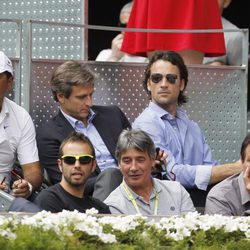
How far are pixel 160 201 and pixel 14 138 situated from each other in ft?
4.43

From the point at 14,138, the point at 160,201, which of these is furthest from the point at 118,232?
the point at 14,138

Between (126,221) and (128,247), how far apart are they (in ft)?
1.94

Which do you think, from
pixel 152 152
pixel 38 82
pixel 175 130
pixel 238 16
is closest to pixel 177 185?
pixel 152 152

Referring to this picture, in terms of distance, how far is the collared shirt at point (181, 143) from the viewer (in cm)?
946

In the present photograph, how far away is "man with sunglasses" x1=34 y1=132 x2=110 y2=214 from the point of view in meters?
8.28

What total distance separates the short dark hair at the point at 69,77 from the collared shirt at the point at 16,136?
36cm

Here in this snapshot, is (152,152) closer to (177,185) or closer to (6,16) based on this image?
(177,185)

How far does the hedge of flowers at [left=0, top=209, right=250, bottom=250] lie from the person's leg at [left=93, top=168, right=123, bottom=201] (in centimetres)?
177

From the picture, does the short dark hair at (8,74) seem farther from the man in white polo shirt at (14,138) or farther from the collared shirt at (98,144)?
the collared shirt at (98,144)

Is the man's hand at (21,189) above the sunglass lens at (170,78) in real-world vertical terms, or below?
below

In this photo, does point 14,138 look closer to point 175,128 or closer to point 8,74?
point 8,74

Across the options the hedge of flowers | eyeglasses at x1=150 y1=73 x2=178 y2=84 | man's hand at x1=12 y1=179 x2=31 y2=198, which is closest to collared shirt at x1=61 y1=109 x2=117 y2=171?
eyeglasses at x1=150 y1=73 x2=178 y2=84

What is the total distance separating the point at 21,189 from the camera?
8.77 metres

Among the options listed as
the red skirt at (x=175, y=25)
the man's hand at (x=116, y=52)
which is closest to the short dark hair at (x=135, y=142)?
the red skirt at (x=175, y=25)
